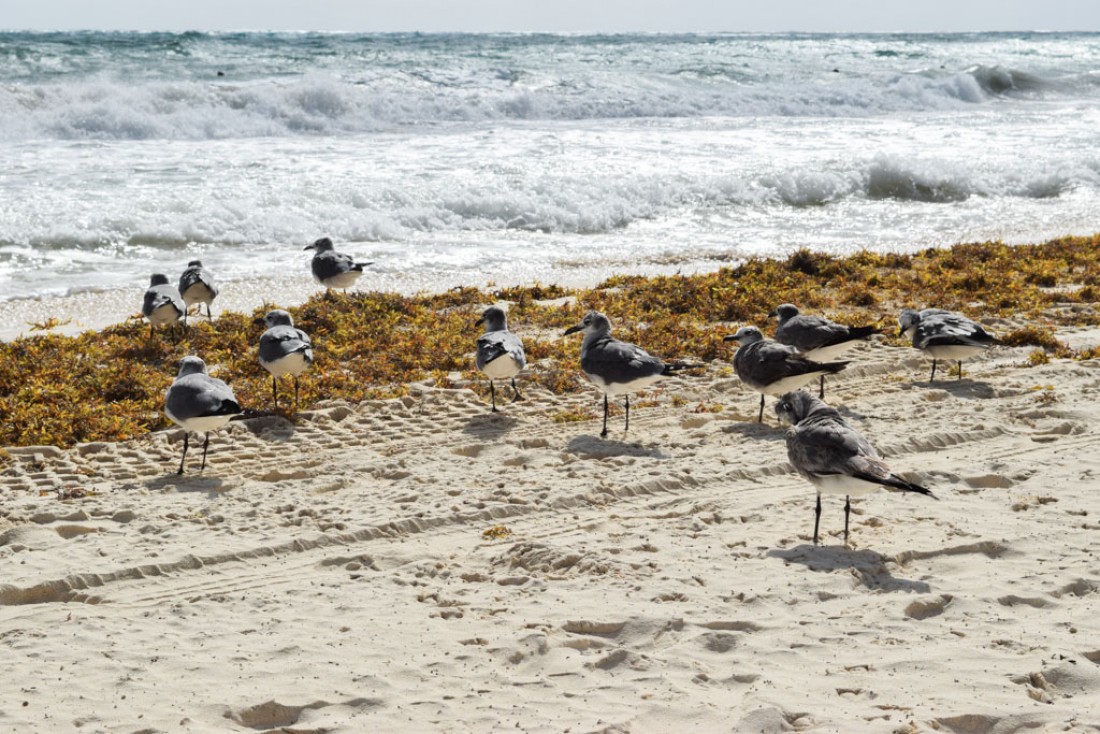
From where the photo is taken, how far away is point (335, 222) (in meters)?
18.0

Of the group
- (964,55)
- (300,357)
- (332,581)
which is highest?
(964,55)

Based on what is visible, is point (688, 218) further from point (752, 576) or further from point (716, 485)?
point (752, 576)

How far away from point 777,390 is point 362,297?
5.70 metres

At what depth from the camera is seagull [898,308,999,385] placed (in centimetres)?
955

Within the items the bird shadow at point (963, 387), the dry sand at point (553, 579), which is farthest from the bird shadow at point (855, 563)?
the bird shadow at point (963, 387)

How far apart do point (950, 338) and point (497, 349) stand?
3.94m

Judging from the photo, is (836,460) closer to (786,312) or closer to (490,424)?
(490,424)

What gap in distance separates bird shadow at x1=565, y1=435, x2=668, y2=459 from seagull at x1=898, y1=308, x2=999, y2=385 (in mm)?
2956

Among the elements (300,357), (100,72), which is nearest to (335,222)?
(300,357)

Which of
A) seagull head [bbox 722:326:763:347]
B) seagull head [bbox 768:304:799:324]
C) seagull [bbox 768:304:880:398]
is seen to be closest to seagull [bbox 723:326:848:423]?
seagull head [bbox 722:326:763:347]

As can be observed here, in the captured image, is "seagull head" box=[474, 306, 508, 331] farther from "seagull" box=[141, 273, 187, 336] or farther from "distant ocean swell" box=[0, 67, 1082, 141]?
"distant ocean swell" box=[0, 67, 1082, 141]

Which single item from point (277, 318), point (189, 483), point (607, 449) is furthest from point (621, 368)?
point (277, 318)

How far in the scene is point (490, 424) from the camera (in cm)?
901

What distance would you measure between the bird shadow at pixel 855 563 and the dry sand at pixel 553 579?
2cm
